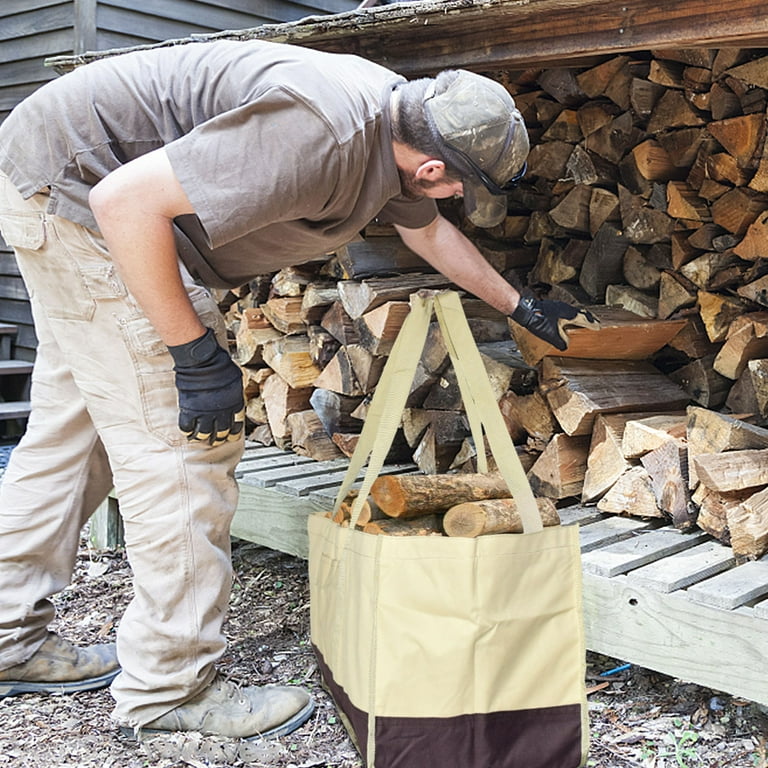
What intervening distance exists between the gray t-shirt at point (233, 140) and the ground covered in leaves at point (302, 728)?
1.10m

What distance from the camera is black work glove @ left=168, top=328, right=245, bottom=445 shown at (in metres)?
1.90

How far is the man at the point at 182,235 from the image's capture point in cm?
172

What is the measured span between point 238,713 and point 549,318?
1.30 metres

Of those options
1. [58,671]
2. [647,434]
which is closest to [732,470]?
[647,434]

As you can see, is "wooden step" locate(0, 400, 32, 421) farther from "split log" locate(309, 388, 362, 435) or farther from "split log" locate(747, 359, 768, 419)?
"split log" locate(747, 359, 768, 419)

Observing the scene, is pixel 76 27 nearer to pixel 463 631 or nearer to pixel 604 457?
pixel 604 457

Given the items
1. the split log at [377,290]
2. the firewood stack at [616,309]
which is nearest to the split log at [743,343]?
the firewood stack at [616,309]

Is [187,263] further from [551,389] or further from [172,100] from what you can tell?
[551,389]

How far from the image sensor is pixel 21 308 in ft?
19.5

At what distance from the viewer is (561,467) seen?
278cm

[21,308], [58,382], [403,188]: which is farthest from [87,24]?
[403,188]

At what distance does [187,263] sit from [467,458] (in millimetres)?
1230

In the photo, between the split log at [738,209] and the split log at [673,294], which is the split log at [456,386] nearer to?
the split log at [673,294]

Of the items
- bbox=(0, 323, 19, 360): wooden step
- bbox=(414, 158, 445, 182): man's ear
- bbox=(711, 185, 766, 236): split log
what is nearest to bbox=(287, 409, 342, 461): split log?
bbox=(711, 185, 766, 236): split log
